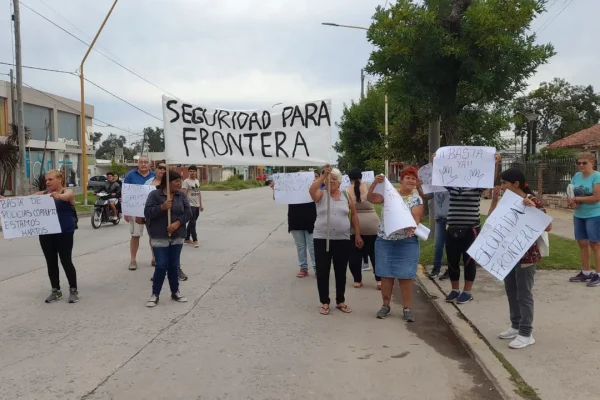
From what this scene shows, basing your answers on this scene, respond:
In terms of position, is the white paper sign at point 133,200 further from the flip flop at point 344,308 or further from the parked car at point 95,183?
the parked car at point 95,183

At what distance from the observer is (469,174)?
652cm

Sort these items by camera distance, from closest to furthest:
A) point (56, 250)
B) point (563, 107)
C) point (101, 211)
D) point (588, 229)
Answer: point (56, 250) → point (588, 229) → point (101, 211) → point (563, 107)

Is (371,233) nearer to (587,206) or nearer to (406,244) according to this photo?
(406,244)

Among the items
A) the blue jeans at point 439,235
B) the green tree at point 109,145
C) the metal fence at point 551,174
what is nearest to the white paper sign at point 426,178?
the blue jeans at point 439,235

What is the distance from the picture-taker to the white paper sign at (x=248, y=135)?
Answer: 23.5ft

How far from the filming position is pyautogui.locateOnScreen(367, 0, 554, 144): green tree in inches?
303

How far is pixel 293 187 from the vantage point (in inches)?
344

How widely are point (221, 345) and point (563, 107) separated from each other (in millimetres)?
55621

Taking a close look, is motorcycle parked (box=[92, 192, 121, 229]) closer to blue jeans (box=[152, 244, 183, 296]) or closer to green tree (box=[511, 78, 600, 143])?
blue jeans (box=[152, 244, 183, 296])

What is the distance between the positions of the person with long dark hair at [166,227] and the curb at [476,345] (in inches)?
130

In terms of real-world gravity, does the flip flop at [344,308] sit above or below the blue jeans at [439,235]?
below

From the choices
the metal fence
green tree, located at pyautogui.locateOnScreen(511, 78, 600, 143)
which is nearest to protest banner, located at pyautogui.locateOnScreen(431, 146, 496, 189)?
the metal fence

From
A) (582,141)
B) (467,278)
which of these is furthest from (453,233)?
(582,141)

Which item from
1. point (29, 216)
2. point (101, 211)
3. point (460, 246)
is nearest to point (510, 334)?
point (460, 246)
